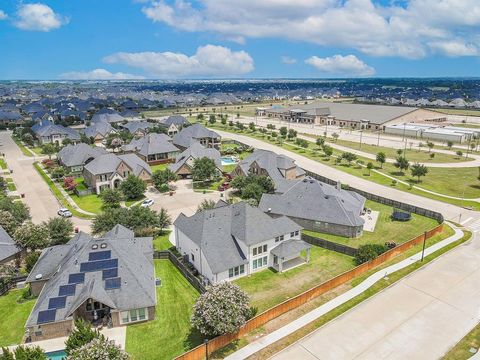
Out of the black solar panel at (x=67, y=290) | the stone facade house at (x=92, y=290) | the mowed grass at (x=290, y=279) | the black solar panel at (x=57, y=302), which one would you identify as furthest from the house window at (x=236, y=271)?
the black solar panel at (x=57, y=302)

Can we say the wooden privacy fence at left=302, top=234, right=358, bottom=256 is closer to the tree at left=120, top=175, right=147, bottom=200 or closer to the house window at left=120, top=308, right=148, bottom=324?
the house window at left=120, top=308, right=148, bottom=324

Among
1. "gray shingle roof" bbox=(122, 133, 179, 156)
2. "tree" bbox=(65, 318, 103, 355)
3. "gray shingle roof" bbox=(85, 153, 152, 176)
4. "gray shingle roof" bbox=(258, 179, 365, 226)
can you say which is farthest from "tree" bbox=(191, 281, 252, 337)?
"gray shingle roof" bbox=(122, 133, 179, 156)

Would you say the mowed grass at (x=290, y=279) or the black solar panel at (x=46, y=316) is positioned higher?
the black solar panel at (x=46, y=316)

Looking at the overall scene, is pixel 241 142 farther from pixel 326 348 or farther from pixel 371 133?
pixel 326 348

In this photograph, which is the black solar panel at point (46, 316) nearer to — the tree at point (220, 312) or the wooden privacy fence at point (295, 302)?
the tree at point (220, 312)

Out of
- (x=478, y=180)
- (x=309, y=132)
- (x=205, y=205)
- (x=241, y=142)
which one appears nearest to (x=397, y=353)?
(x=205, y=205)

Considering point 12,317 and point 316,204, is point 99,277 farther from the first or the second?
point 316,204

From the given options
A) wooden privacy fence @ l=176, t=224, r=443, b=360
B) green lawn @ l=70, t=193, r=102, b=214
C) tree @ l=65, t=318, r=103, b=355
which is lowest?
green lawn @ l=70, t=193, r=102, b=214
